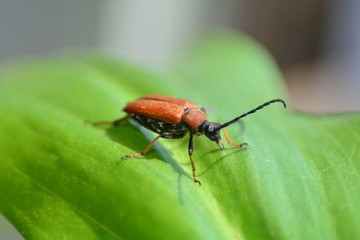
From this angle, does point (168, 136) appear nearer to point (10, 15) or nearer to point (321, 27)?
point (10, 15)

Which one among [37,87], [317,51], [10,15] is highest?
[37,87]

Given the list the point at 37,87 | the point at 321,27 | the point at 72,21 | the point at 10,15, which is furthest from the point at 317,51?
the point at 37,87

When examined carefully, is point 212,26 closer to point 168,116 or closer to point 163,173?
point 168,116

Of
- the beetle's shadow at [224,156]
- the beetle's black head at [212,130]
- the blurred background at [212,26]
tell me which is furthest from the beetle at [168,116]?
the blurred background at [212,26]

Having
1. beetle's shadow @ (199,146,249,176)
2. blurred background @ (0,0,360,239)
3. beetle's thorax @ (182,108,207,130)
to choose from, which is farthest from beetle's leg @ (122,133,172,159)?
blurred background @ (0,0,360,239)

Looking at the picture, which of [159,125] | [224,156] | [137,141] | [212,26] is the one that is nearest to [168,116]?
[159,125]

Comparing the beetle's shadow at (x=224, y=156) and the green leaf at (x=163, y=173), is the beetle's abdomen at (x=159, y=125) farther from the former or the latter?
the beetle's shadow at (x=224, y=156)
